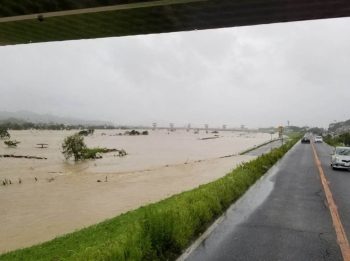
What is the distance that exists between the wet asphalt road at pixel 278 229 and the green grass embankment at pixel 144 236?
Result: 47cm

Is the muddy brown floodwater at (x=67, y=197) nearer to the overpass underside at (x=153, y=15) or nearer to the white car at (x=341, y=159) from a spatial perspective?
the overpass underside at (x=153, y=15)

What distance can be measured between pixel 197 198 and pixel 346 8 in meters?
7.81

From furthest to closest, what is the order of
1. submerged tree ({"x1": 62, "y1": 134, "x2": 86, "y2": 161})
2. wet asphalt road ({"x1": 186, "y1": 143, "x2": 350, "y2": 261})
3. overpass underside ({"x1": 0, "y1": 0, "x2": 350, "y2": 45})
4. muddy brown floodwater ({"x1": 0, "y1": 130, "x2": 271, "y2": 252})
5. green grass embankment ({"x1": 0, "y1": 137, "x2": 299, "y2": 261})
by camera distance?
submerged tree ({"x1": 62, "y1": 134, "x2": 86, "y2": 161}) → muddy brown floodwater ({"x1": 0, "y1": 130, "x2": 271, "y2": 252}) → overpass underside ({"x1": 0, "y1": 0, "x2": 350, "y2": 45}) → wet asphalt road ({"x1": 186, "y1": 143, "x2": 350, "y2": 261}) → green grass embankment ({"x1": 0, "y1": 137, "x2": 299, "y2": 261})

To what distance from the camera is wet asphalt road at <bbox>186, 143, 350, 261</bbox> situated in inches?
321

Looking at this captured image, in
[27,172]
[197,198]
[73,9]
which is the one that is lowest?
[27,172]

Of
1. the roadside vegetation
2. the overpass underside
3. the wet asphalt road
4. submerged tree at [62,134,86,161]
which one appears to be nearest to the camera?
the wet asphalt road

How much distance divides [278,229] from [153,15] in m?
8.76

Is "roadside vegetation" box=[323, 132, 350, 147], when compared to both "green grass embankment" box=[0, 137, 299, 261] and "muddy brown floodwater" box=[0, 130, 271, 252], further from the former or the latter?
"green grass embankment" box=[0, 137, 299, 261]

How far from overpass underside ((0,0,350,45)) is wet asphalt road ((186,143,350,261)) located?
6.59 metres

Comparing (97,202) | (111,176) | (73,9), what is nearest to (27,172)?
(111,176)

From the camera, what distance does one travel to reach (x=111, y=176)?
1286 inches

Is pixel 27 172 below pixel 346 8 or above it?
below

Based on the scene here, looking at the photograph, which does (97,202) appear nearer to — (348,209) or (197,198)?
A: (197,198)

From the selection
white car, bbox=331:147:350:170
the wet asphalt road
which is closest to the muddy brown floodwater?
the wet asphalt road
